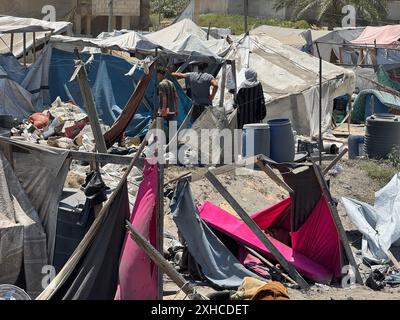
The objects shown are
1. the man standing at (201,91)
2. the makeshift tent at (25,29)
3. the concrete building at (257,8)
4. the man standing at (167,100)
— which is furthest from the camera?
the concrete building at (257,8)

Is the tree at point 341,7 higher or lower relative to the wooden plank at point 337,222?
higher

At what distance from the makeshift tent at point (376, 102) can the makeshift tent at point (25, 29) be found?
21.8 ft

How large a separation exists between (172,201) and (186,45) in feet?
25.4

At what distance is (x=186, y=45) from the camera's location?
16.0 meters

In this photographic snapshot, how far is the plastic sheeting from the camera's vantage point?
10398 mm

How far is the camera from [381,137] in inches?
590

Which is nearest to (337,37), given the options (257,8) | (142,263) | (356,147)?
(356,147)

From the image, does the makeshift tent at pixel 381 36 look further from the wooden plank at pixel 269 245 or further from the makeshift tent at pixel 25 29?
the wooden plank at pixel 269 245

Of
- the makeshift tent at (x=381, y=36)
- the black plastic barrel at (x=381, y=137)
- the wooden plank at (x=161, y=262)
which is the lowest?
the black plastic barrel at (x=381, y=137)

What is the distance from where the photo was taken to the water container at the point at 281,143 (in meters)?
13.5

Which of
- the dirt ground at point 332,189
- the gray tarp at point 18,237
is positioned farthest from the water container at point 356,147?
the gray tarp at point 18,237

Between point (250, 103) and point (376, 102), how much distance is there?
4959 mm
